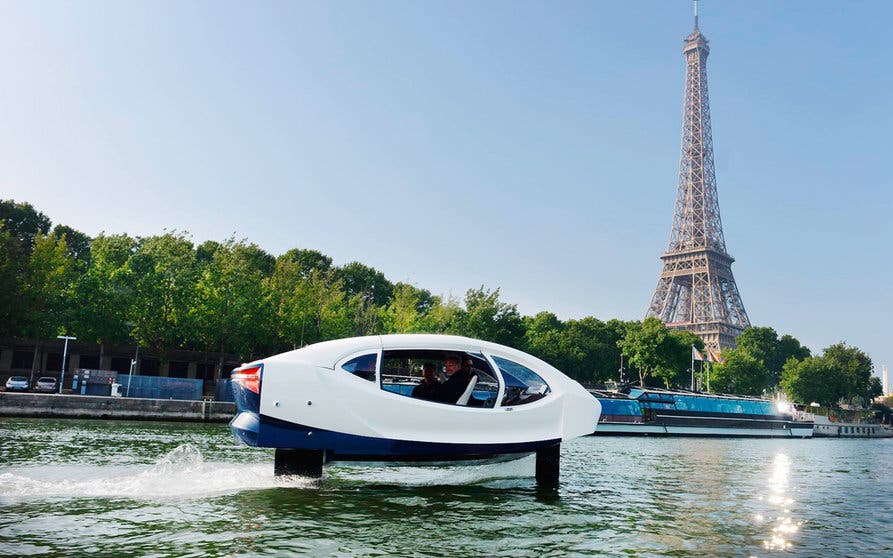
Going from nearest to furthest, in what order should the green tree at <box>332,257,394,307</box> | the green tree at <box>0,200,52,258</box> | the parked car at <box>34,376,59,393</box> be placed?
the parked car at <box>34,376,59,393</box>, the green tree at <box>0,200,52,258</box>, the green tree at <box>332,257,394,307</box>

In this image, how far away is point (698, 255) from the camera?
131375 millimetres

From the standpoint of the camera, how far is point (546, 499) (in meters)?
11.6

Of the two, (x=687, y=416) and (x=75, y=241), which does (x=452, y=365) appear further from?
(x=75, y=241)

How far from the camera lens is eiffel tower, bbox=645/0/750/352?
127688mm

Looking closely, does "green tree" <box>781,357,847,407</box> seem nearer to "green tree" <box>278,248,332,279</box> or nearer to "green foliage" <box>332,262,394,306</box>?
"green foliage" <box>332,262,394,306</box>

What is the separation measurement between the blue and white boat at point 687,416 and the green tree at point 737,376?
106 feet

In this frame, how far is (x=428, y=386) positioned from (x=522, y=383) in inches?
72.3

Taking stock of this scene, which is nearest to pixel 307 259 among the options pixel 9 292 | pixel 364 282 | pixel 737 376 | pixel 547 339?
pixel 364 282

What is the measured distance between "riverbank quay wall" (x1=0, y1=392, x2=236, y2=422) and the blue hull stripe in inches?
1235

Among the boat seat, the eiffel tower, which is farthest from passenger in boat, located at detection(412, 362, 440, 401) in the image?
the eiffel tower

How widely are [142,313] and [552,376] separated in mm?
52714

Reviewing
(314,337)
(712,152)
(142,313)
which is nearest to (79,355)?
(142,313)

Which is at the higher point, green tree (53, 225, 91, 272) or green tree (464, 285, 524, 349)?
green tree (53, 225, 91, 272)

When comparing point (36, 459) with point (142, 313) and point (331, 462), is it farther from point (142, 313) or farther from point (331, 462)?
point (142, 313)
